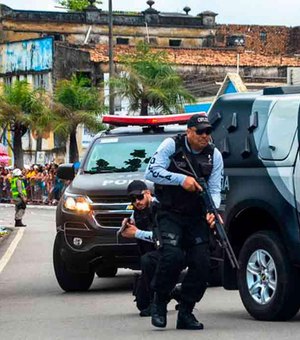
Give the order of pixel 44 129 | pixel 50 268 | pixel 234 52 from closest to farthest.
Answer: pixel 50 268 → pixel 44 129 → pixel 234 52

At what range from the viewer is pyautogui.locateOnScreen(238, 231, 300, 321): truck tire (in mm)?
11188

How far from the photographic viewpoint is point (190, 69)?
73688 millimetres

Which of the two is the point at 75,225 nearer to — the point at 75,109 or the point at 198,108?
the point at 198,108

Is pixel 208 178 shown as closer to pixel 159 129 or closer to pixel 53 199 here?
pixel 159 129

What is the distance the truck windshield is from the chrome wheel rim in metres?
4.71

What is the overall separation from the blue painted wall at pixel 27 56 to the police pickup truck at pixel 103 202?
58316 mm

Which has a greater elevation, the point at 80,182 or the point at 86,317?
the point at 80,182

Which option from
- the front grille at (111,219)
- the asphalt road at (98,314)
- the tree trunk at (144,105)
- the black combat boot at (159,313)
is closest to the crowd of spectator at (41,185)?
the tree trunk at (144,105)

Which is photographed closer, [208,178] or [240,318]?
[208,178]

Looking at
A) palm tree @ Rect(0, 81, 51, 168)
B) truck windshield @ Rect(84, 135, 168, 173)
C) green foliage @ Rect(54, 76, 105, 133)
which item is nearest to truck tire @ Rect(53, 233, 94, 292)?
truck windshield @ Rect(84, 135, 168, 173)

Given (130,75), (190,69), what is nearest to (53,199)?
(130,75)

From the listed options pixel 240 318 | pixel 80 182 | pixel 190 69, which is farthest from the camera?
pixel 190 69

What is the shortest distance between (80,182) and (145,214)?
3.79 meters

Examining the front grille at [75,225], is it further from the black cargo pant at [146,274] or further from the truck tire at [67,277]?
the black cargo pant at [146,274]
